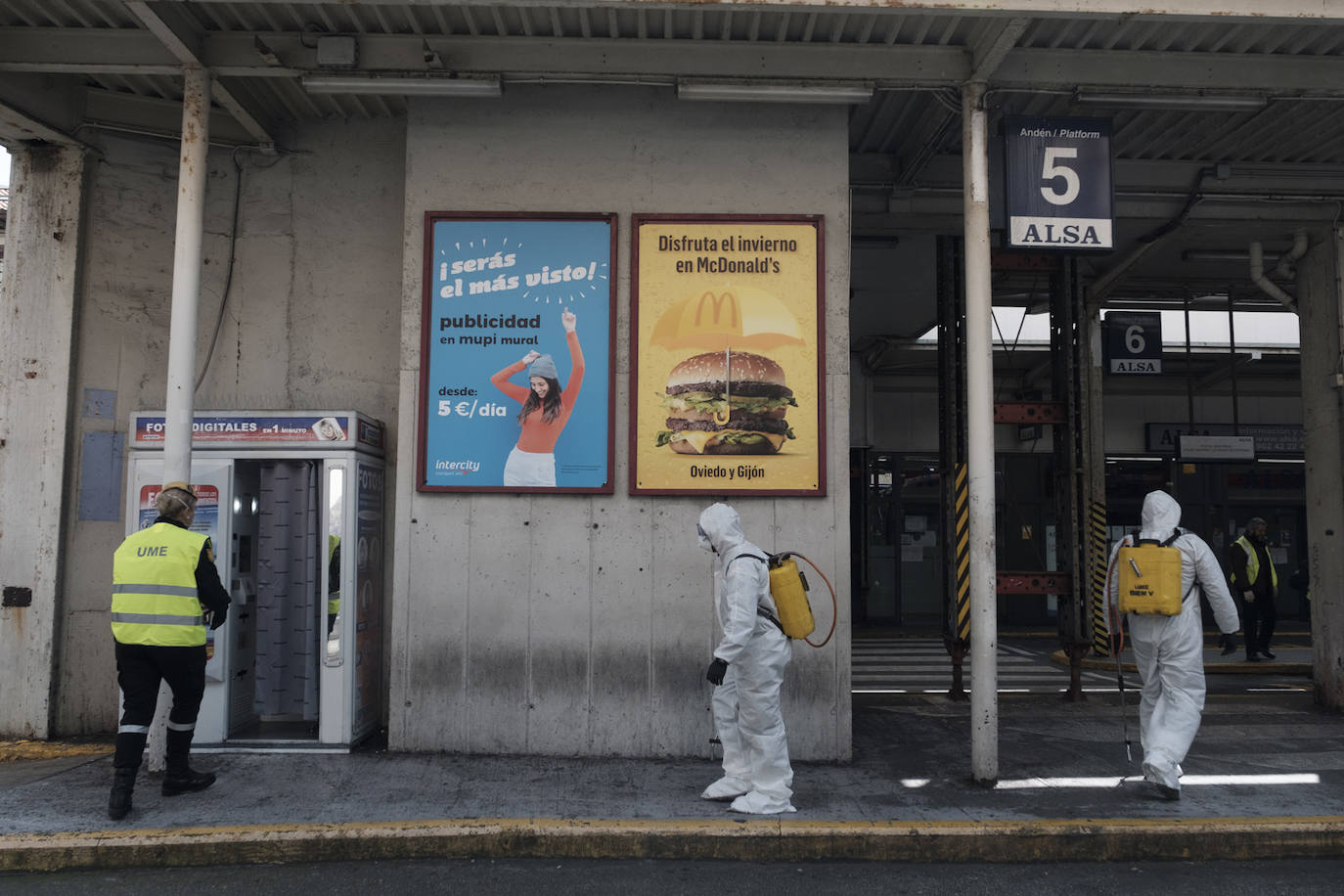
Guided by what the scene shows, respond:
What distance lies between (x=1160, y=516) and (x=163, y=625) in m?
6.49

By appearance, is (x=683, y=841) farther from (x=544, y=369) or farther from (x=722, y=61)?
(x=722, y=61)

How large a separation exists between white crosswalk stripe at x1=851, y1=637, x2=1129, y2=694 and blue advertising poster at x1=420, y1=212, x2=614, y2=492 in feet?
15.9

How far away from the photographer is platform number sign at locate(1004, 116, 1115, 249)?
21.6 ft

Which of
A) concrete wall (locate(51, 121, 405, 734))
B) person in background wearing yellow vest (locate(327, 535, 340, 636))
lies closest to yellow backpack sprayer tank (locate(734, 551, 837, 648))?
person in background wearing yellow vest (locate(327, 535, 340, 636))

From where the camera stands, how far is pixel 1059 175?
672 centimetres

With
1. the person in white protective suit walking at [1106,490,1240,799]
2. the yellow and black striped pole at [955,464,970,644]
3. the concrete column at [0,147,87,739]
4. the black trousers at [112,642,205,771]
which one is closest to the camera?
the black trousers at [112,642,205,771]

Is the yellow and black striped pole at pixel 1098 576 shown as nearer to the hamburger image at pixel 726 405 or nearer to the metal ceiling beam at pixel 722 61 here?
the metal ceiling beam at pixel 722 61

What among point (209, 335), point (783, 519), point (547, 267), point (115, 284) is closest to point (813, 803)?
point (783, 519)

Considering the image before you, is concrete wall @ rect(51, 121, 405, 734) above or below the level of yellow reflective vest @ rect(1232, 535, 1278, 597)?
above

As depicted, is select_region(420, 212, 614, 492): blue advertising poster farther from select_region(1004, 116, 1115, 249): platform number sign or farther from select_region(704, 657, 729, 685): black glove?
select_region(1004, 116, 1115, 249): platform number sign

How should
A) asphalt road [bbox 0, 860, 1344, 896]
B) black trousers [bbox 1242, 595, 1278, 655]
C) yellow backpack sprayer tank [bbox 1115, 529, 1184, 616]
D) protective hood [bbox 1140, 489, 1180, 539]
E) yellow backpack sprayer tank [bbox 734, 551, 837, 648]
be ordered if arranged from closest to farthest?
asphalt road [bbox 0, 860, 1344, 896] < yellow backpack sprayer tank [bbox 734, 551, 837, 648] < yellow backpack sprayer tank [bbox 1115, 529, 1184, 616] < protective hood [bbox 1140, 489, 1180, 539] < black trousers [bbox 1242, 595, 1278, 655]

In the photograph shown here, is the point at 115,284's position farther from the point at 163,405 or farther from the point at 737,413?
the point at 737,413

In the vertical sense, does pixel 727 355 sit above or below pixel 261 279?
below

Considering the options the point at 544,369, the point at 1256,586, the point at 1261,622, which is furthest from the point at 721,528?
the point at 1261,622
